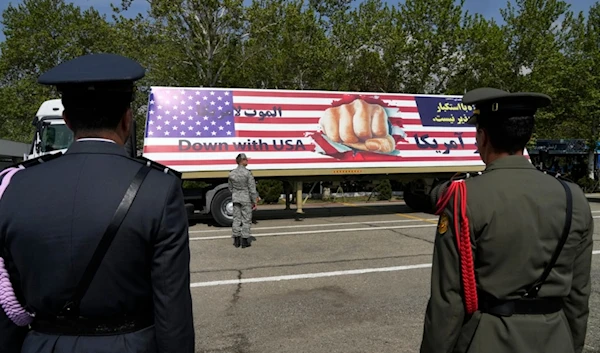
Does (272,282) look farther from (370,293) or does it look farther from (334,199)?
(334,199)

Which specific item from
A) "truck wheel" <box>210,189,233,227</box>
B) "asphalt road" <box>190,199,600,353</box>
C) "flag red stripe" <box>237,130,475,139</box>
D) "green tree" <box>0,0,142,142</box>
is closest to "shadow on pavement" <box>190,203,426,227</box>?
"truck wheel" <box>210,189,233,227</box>

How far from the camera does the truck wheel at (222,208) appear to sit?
12156mm

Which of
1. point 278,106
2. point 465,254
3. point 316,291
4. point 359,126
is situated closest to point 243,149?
point 278,106

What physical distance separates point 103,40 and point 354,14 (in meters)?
15.4

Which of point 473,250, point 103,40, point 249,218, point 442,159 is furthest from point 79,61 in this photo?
point 103,40

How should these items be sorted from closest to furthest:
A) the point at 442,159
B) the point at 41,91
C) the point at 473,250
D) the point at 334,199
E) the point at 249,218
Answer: the point at 473,250 → the point at 249,218 → the point at 442,159 → the point at 334,199 → the point at 41,91

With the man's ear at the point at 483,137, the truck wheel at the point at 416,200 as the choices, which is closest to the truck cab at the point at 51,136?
the truck wheel at the point at 416,200

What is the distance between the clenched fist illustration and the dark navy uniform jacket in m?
11.3

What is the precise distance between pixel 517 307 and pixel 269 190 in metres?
17.3

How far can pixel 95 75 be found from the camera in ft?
5.69

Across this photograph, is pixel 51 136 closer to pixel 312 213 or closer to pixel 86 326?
pixel 312 213

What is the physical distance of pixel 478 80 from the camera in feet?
90.2

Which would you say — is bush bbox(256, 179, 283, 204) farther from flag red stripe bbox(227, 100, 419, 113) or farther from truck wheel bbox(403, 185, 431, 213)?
flag red stripe bbox(227, 100, 419, 113)

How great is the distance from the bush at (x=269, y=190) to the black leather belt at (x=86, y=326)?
17.3m
